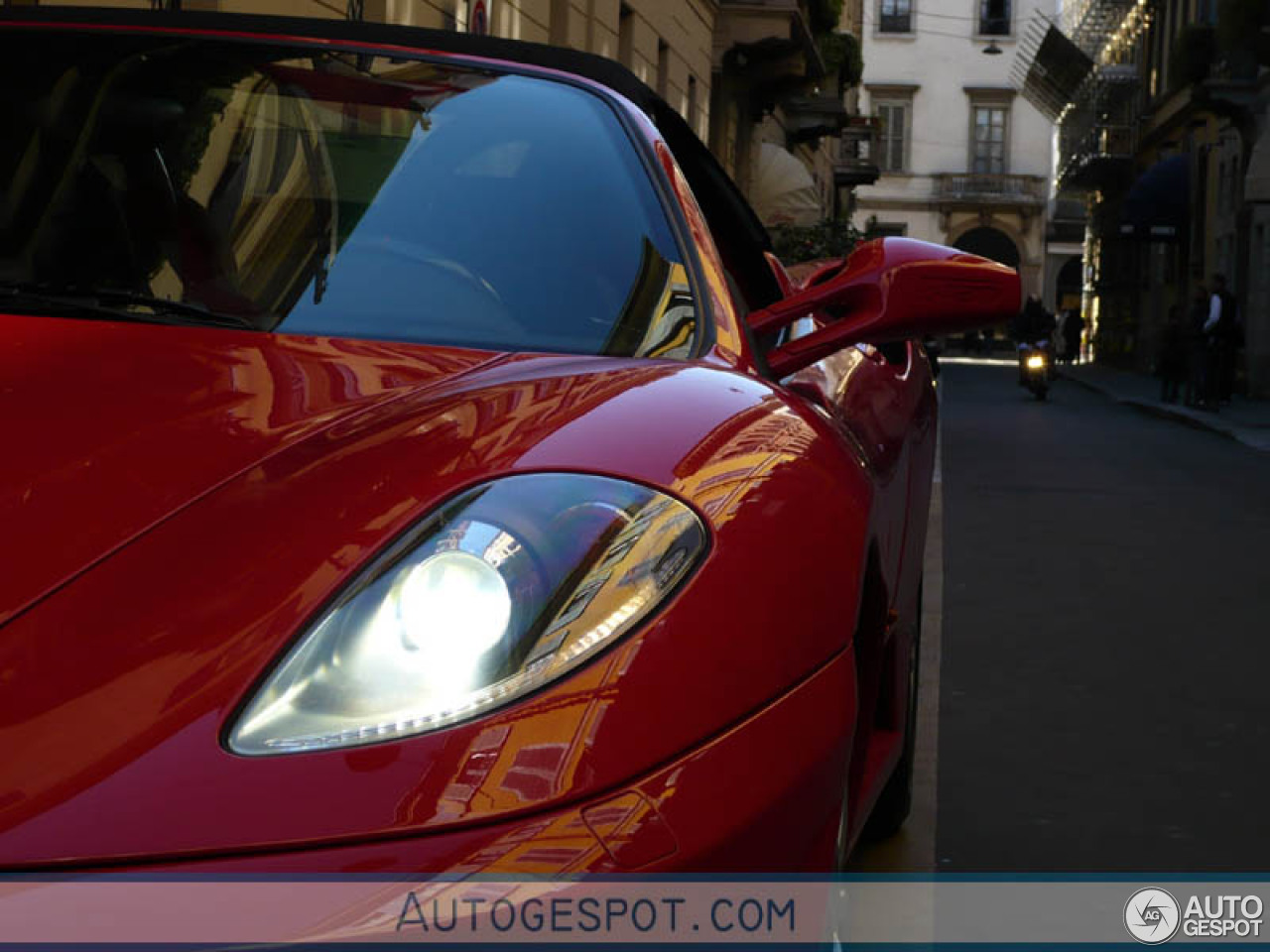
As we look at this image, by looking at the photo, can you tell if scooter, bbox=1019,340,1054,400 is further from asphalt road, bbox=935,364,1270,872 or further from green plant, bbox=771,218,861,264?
asphalt road, bbox=935,364,1270,872

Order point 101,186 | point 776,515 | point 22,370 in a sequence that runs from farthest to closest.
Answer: point 101,186, point 22,370, point 776,515

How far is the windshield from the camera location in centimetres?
240

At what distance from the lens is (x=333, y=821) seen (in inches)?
55.1

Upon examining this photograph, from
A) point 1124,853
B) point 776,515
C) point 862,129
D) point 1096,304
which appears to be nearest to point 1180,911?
point 1124,853

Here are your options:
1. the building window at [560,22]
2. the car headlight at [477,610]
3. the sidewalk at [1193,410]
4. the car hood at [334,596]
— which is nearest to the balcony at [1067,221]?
the sidewalk at [1193,410]

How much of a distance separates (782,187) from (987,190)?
4501 centimetres

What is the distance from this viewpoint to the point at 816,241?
22.0 m

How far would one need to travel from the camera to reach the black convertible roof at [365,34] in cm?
304

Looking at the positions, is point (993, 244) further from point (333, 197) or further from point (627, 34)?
point (333, 197)

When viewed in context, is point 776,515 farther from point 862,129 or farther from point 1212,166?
point 862,129

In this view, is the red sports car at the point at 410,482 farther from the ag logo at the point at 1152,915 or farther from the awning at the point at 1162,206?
the awning at the point at 1162,206

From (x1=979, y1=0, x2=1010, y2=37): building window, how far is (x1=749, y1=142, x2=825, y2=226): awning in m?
45.7

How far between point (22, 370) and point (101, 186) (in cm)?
77

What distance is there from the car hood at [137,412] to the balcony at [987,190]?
73.3m
